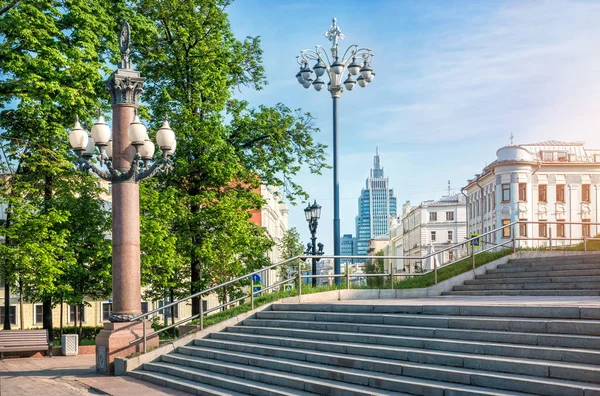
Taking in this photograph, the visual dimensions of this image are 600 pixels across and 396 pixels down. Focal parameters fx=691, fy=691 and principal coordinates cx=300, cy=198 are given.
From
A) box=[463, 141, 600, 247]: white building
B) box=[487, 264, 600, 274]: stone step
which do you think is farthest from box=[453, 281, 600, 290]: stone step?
box=[463, 141, 600, 247]: white building

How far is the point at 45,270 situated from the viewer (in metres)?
22.5

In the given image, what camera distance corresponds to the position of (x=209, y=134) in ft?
87.0

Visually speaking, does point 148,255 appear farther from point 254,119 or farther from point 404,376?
point 404,376

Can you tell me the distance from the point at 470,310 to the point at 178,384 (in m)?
5.68

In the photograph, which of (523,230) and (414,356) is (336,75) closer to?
(414,356)

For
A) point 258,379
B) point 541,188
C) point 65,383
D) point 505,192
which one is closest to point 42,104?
point 65,383

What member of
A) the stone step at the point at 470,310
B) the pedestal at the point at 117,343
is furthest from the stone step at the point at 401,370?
the pedestal at the point at 117,343

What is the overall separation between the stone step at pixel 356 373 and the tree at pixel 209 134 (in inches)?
487

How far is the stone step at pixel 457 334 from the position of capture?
9.55 meters

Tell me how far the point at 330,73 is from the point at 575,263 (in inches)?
341

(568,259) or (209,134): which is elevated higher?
(209,134)

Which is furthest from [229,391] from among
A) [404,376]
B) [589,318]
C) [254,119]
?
[254,119]

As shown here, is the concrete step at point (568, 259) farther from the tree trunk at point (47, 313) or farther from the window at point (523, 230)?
the window at point (523, 230)

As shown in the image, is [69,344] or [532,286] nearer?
[532,286]
